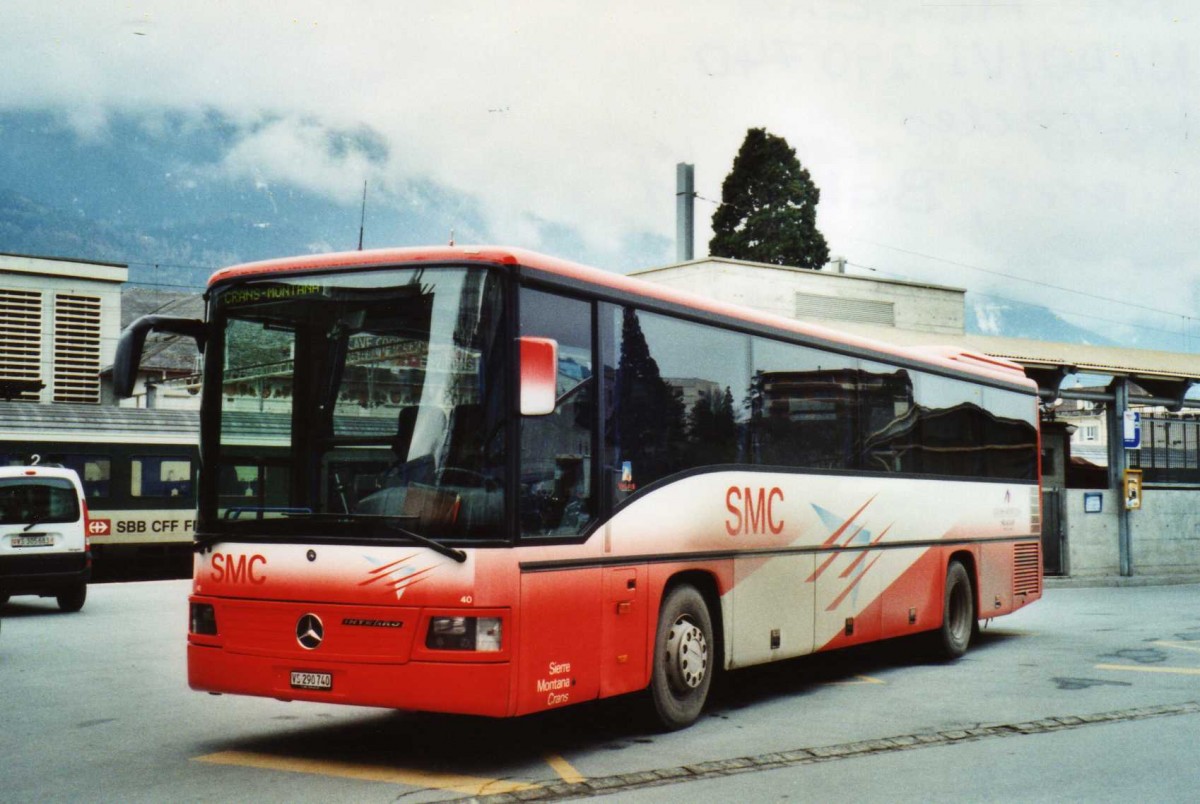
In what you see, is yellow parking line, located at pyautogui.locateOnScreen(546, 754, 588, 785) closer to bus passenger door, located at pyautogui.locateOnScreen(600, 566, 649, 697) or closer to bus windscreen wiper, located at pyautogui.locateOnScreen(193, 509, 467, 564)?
bus passenger door, located at pyautogui.locateOnScreen(600, 566, 649, 697)

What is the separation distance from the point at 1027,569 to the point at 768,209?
4651 centimetres

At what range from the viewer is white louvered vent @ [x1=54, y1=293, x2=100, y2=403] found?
37562mm

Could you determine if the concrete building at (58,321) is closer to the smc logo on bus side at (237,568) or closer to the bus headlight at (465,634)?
the smc logo on bus side at (237,568)

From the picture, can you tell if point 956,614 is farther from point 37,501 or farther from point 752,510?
point 37,501

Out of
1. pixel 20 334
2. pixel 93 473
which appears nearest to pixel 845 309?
pixel 93 473

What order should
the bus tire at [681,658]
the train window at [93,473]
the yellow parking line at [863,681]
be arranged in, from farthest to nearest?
the train window at [93,473] < the yellow parking line at [863,681] < the bus tire at [681,658]

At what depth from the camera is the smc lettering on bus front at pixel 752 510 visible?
34.1 ft

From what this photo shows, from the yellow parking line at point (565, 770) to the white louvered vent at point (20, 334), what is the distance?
31.5 meters

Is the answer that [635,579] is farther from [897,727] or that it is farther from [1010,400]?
[1010,400]

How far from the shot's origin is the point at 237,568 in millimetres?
8445

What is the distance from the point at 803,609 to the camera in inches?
450

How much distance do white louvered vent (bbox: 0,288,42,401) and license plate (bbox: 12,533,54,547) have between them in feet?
64.0

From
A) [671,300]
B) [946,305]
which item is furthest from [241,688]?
[946,305]

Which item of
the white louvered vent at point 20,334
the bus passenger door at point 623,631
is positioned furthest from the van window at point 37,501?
the white louvered vent at point 20,334
